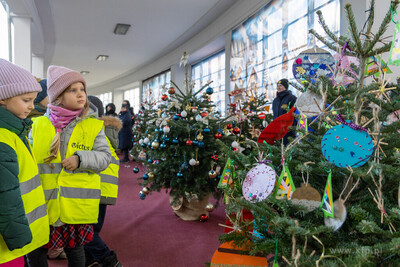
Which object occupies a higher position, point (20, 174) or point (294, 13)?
point (294, 13)

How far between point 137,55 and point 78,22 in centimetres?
399

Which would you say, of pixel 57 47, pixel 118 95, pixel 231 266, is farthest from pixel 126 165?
pixel 118 95

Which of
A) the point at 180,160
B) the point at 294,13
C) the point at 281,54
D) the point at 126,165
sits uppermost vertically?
Result: the point at 294,13

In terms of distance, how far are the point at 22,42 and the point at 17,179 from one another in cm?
577

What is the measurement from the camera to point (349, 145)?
860 millimetres

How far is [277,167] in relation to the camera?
1.24m

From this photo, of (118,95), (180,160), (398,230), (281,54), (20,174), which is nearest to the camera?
(398,230)

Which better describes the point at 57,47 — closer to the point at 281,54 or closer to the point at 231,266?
the point at 281,54

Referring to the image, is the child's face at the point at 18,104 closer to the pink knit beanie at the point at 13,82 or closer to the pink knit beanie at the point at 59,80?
the pink knit beanie at the point at 13,82

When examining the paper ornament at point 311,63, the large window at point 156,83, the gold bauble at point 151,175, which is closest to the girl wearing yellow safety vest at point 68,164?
the paper ornament at point 311,63

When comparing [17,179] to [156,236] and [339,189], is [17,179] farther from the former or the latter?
[156,236]

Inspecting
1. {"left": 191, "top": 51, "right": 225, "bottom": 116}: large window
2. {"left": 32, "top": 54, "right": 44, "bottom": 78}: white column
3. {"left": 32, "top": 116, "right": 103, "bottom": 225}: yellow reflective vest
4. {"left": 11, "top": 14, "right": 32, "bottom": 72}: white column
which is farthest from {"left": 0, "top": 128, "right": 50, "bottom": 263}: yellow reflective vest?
{"left": 32, "top": 54, "right": 44, "bottom": 78}: white column

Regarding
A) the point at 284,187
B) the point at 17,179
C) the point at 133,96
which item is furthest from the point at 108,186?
the point at 133,96

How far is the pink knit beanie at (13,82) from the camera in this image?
1222 mm
